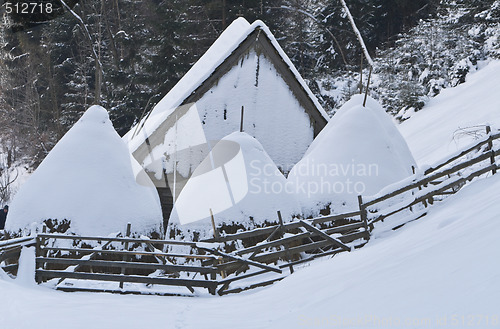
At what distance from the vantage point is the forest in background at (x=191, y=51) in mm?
25875

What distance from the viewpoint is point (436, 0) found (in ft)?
102

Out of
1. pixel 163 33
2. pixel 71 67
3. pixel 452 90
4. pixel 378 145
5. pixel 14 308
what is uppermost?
pixel 71 67

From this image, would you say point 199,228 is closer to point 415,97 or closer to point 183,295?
point 183,295

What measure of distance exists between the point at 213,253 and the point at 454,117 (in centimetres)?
1373

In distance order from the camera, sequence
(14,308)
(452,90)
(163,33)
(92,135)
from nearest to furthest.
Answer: (14,308), (92,135), (452,90), (163,33)

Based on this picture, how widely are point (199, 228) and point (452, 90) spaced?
17.3 meters

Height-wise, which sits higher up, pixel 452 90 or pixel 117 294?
pixel 452 90

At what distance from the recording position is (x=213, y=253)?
9.94 m

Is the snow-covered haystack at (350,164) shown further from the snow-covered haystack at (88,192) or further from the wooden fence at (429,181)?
the snow-covered haystack at (88,192)

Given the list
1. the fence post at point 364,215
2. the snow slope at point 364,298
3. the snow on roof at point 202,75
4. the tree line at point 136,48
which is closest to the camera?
the snow slope at point 364,298

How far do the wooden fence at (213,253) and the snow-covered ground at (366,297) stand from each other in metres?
0.43

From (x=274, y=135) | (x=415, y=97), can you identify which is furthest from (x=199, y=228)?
(x=415, y=97)

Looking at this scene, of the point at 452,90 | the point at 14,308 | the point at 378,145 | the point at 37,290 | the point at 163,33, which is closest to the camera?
the point at 14,308

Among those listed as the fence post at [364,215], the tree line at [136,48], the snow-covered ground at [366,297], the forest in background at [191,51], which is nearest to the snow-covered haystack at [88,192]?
the snow-covered ground at [366,297]
